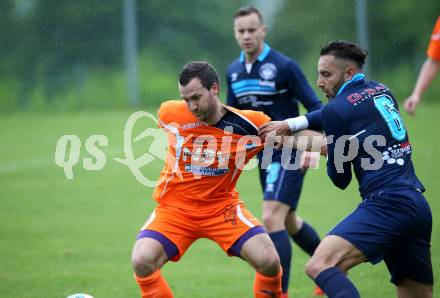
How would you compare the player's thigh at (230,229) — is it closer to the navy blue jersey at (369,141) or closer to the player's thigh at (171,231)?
the player's thigh at (171,231)

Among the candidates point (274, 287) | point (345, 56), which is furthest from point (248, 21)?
point (274, 287)

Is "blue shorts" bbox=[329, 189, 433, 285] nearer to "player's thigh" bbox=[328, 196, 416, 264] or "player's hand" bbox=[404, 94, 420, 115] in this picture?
"player's thigh" bbox=[328, 196, 416, 264]

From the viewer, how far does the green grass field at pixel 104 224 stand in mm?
7027

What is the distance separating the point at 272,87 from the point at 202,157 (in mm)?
1824

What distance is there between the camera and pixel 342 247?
15.1 feet

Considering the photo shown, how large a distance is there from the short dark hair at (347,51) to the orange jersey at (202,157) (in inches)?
34.4

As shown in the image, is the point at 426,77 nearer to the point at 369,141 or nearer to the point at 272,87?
the point at 272,87

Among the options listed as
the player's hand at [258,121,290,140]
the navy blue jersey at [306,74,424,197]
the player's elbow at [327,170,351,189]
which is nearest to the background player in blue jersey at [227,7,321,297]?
the player's hand at [258,121,290,140]

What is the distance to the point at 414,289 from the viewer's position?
192 inches

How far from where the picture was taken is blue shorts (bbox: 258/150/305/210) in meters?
6.82

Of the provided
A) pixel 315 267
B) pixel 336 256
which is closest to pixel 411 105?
pixel 336 256

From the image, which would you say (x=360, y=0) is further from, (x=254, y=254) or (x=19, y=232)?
(x=254, y=254)

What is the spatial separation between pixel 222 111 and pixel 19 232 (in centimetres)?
481

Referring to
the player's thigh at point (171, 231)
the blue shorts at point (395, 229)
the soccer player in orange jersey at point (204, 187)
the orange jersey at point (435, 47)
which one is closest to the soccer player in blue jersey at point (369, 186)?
the blue shorts at point (395, 229)
